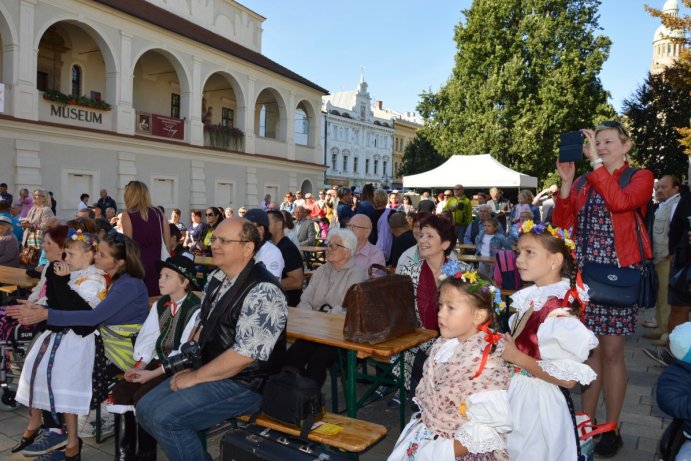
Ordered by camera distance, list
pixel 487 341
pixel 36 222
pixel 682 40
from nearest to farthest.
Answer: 1. pixel 487 341
2. pixel 36 222
3. pixel 682 40

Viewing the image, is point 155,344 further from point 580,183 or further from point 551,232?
point 580,183

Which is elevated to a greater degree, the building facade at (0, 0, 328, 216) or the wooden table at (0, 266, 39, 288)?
the building facade at (0, 0, 328, 216)

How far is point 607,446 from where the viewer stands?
11.7 feet

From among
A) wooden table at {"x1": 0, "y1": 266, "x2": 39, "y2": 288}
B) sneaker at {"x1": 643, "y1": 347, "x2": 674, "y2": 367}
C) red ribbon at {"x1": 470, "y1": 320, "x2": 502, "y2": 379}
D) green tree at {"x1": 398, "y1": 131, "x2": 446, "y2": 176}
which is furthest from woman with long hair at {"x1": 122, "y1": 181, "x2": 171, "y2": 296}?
green tree at {"x1": 398, "y1": 131, "x2": 446, "y2": 176}

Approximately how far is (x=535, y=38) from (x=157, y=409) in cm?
3076

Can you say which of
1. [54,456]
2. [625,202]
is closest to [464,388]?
[625,202]

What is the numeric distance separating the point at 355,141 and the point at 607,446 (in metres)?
61.8

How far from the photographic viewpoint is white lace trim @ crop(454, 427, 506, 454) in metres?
2.18

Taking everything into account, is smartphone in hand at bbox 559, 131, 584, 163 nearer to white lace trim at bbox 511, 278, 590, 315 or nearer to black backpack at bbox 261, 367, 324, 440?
white lace trim at bbox 511, 278, 590, 315

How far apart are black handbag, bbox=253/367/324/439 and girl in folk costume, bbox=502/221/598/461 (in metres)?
0.99

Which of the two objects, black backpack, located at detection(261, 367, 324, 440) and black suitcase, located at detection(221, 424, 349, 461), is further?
black backpack, located at detection(261, 367, 324, 440)

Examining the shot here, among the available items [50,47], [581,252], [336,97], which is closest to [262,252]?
[581,252]

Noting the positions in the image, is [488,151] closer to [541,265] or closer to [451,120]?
[451,120]

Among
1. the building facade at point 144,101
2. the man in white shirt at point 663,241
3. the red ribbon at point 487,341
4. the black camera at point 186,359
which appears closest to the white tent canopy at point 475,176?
the man in white shirt at point 663,241
